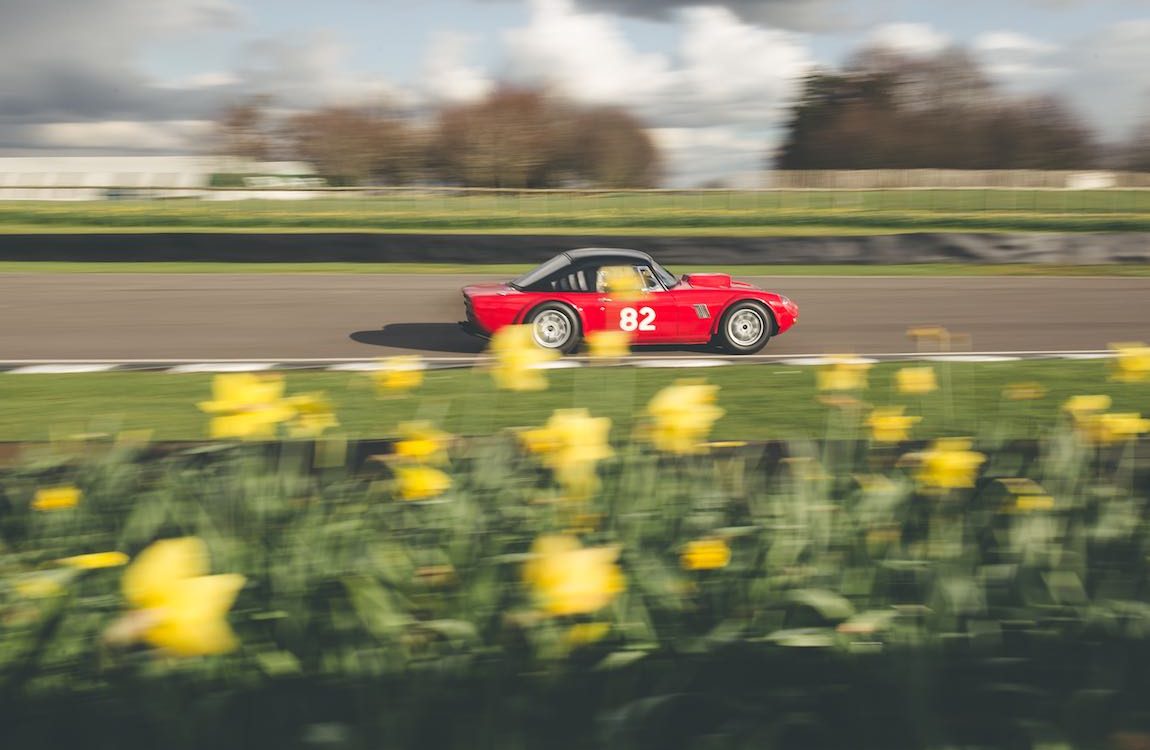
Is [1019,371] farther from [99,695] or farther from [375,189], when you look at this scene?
[375,189]

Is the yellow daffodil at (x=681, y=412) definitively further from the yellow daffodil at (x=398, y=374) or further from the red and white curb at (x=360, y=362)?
the red and white curb at (x=360, y=362)

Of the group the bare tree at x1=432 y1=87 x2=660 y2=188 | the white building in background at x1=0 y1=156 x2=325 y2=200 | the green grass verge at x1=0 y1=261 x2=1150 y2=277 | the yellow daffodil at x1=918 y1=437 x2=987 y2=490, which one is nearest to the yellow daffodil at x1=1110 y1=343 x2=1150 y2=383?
the yellow daffodil at x1=918 y1=437 x2=987 y2=490

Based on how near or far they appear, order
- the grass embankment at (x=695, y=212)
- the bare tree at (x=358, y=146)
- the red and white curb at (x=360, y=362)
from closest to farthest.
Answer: the red and white curb at (x=360, y=362), the grass embankment at (x=695, y=212), the bare tree at (x=358, y=146)

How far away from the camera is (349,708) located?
8.87 feet

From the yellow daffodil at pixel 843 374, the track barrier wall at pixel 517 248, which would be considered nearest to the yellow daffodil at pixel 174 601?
the yellow daffodil at pixel 843 374

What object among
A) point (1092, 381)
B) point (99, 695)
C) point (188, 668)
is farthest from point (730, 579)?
point (1092, 381)

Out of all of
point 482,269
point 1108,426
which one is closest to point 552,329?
point 1108,426

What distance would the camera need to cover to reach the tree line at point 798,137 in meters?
71.9

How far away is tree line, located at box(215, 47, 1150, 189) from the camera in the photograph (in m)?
71.9

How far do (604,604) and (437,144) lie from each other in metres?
73.4

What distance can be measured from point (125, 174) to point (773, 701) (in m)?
Answer: 95.9

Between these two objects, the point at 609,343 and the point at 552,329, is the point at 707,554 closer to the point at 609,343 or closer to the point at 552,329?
the point at 609,343

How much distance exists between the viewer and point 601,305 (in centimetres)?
1089

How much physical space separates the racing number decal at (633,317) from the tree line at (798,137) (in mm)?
58594
